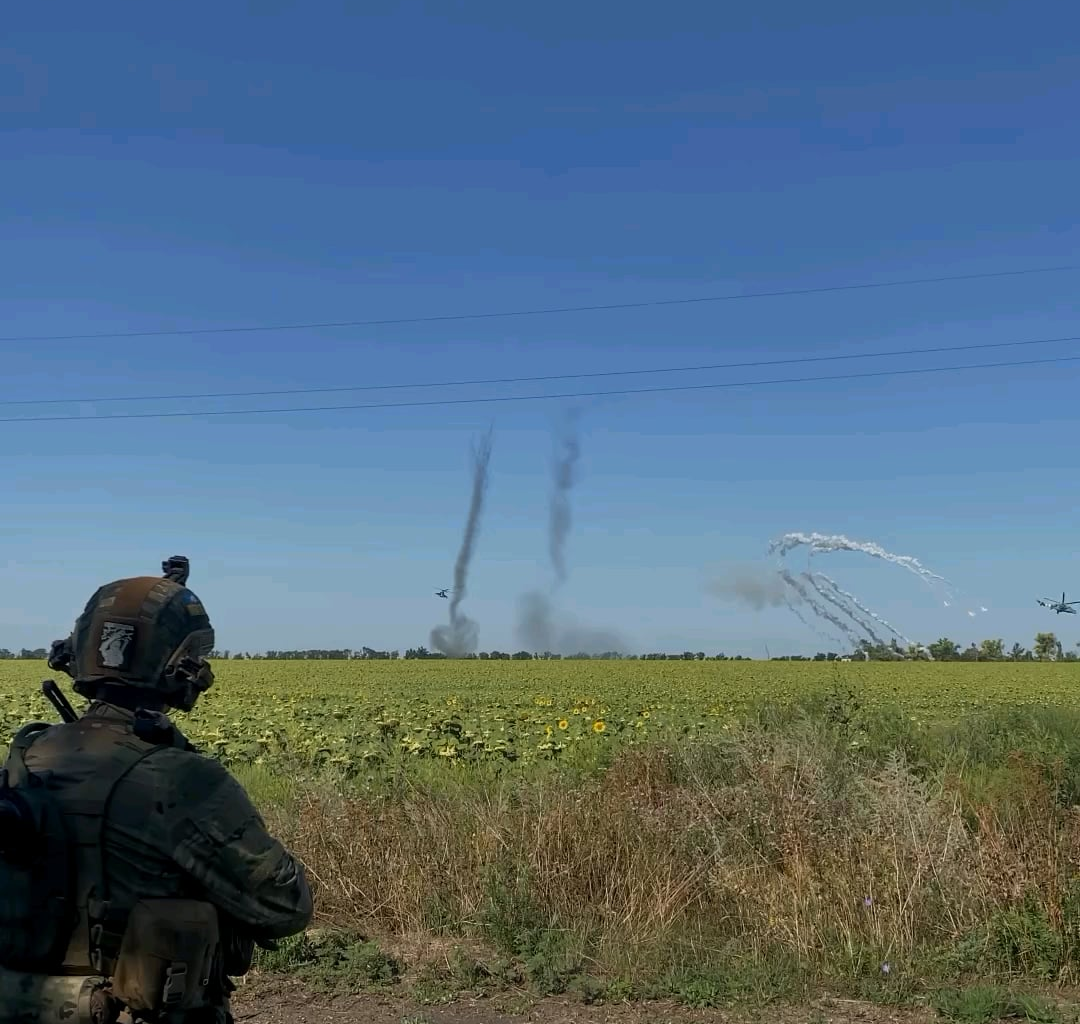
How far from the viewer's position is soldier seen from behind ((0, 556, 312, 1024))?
260 cm

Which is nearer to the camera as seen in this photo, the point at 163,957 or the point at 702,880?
the point at 163,957

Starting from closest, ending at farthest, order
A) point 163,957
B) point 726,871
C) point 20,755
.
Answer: point 163,957 → point 20,755 → point 726,871

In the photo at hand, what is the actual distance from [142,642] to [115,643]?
7 centimetres

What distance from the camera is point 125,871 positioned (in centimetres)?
265

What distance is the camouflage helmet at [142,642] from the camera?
2844 mm

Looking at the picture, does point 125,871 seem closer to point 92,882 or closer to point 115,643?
point 92,882

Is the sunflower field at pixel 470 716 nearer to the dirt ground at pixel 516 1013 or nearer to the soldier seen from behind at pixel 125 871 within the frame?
the dirt ground at pixel 516 1013

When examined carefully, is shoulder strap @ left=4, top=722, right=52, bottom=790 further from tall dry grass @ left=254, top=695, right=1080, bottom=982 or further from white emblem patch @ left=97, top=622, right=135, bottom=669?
tall dry grass @ left=254, top=695, right=1080, bottom=982

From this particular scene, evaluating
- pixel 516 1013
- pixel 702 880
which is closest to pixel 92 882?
pixel 516 1013

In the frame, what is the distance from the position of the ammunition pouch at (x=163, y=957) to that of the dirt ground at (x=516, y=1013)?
2927 mm

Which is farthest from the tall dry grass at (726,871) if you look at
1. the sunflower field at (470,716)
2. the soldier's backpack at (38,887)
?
the soldier's backpack at (38,887)

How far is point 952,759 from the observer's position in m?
10.8

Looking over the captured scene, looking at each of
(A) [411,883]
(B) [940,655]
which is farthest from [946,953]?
(B) [940,655]

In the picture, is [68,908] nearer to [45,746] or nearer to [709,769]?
[45,746]
